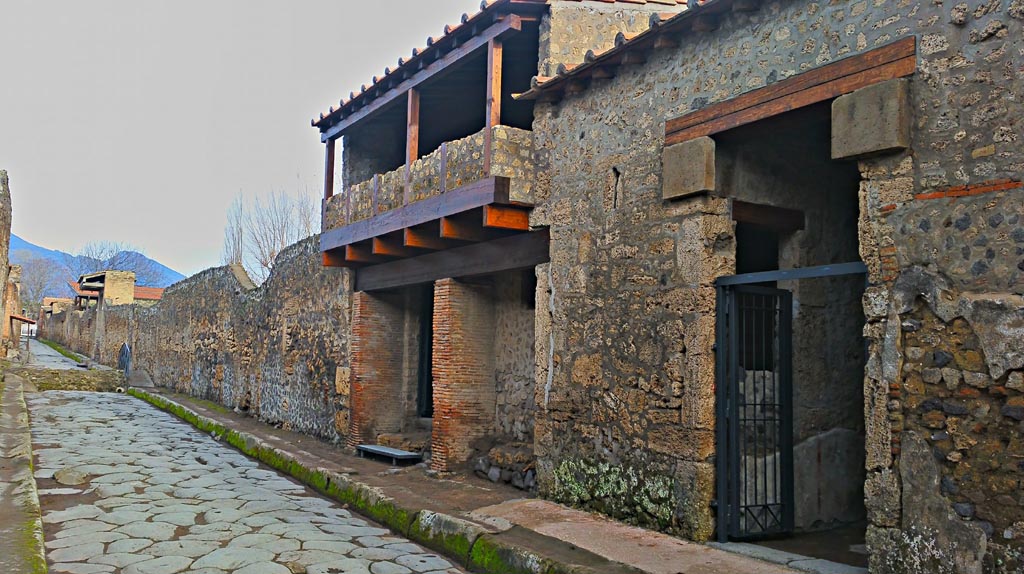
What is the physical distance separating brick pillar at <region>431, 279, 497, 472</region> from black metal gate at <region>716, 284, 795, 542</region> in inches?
139

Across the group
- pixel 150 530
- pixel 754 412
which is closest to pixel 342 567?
pixel 150 530

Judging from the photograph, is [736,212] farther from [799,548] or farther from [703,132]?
[799,548]

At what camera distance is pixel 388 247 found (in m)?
9.38

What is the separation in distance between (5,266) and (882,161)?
1084 cm

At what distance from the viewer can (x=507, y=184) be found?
23.9 ft

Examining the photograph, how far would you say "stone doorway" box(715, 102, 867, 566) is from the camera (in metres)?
5.93

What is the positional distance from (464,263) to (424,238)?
52 cm

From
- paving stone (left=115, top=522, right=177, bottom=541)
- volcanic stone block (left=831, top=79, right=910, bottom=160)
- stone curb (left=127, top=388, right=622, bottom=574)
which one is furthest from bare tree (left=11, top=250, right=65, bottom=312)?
volcanic stone block (left=831, top=79, right=910, bottom=160)

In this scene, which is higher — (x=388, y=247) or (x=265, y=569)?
(x=388, y=247)

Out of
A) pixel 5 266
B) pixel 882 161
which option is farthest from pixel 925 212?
pixel 5 266

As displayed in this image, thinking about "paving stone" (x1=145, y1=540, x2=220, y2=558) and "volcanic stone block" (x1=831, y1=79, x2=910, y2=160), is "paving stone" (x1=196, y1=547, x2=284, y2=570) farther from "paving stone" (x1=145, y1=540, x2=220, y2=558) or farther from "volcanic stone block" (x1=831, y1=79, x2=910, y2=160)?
"volcanic stone block" (x1=831, y1=79, x2=910, y2=160)

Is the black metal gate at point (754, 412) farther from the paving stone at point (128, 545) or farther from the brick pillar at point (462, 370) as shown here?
the paving stone at point (128, 545)

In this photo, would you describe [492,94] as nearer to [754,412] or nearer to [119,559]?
[754,412]

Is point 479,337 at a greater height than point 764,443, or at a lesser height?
greater
